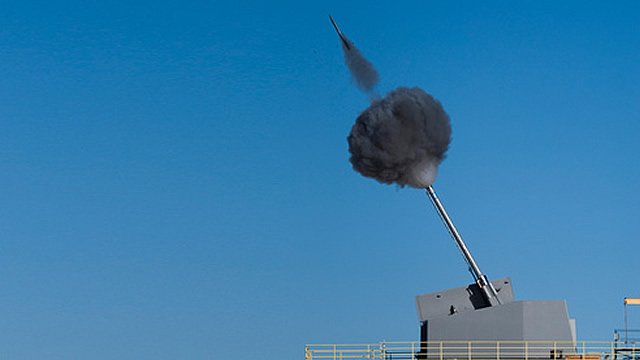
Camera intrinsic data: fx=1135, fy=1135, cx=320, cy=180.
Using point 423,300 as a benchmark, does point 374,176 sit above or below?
above

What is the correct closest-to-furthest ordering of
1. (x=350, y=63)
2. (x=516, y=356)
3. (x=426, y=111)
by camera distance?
1. (x=516, y=356)
2. (x=426, y=111)
3. (x=350, y=63)

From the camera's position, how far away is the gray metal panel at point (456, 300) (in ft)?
176

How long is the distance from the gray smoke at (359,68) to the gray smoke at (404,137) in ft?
8.44

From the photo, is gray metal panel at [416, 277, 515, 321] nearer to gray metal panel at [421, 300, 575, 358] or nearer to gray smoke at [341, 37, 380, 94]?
gray metal panel at [421, 300, 575, 358]

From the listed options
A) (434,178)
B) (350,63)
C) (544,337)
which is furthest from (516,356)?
(350,63)

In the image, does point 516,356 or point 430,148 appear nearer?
point 516,356

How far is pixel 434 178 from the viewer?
55938mm

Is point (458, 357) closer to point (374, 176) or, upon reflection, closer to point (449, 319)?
point (449, 319)

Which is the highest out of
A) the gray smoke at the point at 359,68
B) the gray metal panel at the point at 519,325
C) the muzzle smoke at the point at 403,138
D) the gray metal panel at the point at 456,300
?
the gray smoke at the point at 359,68

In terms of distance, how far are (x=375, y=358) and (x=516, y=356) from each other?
251 inches

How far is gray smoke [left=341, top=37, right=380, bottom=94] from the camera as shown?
192 ft

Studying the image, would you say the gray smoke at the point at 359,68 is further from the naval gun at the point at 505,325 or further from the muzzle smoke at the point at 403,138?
the naval gun at the point at 505,325

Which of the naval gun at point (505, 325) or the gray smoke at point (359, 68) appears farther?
the gray smoke at point (359, 68)

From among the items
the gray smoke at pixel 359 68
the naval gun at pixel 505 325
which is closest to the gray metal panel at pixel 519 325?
the naval gun at pixel 505 325
